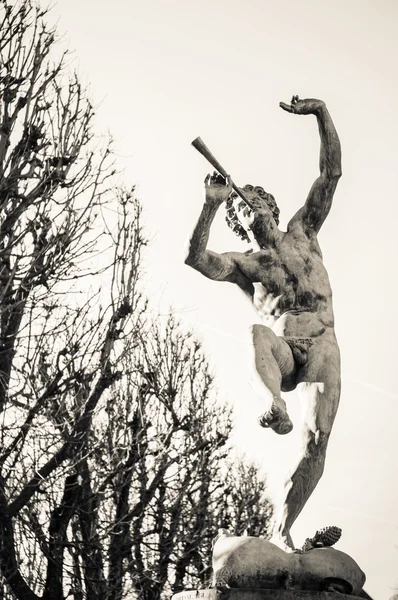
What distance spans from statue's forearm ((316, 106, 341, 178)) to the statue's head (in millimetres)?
496

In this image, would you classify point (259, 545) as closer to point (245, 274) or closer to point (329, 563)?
point (329, 563)

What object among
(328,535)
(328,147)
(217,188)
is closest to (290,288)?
(217,188)

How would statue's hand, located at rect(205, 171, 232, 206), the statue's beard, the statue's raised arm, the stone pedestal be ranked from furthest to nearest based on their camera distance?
the statue's raised arm, the statue's beard, statue's hand, located at rect(205, 171, 232, 206), the stone pedestal

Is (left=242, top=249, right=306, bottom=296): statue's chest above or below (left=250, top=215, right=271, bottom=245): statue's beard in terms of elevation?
below

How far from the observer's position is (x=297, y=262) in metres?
6.45

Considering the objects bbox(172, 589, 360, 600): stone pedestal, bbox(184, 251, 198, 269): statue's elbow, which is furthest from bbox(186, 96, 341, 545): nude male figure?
bbox(172, 589, 360, 600): stone pedestal

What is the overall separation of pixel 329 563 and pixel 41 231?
226 inches

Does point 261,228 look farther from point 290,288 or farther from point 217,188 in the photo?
point 217,188

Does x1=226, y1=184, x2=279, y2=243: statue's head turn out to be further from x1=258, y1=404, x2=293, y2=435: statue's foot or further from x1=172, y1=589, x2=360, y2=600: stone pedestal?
x1=172, y1=589, x2=360, y2=600: stone pedestal

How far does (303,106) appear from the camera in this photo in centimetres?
684

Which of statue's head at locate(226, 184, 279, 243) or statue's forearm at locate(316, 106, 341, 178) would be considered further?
statue's forearm at locate(316, 106, 341, 178)

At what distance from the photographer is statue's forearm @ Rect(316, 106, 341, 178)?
6777 millimetres

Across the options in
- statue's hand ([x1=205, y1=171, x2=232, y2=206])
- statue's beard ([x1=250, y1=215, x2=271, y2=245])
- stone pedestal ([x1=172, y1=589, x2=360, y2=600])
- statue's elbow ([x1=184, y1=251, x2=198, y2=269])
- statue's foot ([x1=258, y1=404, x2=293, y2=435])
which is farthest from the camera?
statue's beard ([x1=250, y1=215, x2=271, y2=245])

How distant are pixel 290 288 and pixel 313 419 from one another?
3.35ft
